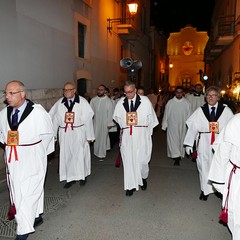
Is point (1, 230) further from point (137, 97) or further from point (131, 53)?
point (131, 53)

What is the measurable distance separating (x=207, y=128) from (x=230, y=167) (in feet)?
6.50

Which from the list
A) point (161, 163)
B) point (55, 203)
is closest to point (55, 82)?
point (161, 163)

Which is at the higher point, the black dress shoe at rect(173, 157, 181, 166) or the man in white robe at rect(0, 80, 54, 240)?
the man in white robe at rect(0, 80, 54, 240)

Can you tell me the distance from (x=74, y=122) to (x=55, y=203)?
5.34 feet

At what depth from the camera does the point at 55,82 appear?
30.5 ft

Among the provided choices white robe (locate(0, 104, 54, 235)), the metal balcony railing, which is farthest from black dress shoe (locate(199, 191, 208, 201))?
the metal balcony railing

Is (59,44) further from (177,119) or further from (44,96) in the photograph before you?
(177,119)

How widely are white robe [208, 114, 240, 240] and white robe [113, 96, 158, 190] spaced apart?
2283mm

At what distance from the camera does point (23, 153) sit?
4152mm

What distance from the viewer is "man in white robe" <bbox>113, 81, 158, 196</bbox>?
5.86m

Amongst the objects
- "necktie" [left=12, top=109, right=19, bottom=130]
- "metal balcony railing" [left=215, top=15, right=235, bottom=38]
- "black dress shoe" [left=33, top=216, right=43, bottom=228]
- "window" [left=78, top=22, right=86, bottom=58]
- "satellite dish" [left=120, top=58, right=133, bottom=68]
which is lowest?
"black dress shoe" [left=33, top=216, right=43, bottom=228]

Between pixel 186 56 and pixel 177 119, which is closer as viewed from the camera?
pixel 177 119

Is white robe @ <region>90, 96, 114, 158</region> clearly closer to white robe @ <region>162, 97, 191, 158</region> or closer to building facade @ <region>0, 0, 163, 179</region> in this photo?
building facade @ <region>0, 0, 163, 179</region>

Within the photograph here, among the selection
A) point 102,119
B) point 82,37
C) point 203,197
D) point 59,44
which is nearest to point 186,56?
point 82,37
